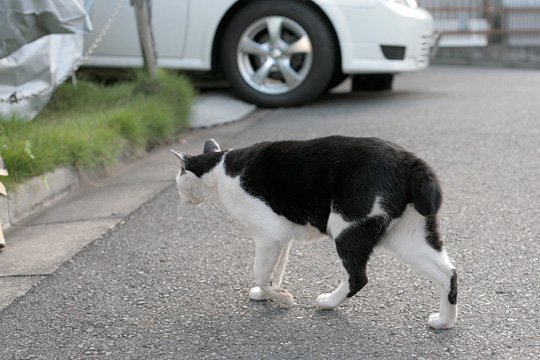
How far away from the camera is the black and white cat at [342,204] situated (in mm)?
2873

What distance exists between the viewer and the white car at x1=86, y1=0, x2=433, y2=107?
24.6 feet

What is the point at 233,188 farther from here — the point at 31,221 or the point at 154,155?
the point at 154,155


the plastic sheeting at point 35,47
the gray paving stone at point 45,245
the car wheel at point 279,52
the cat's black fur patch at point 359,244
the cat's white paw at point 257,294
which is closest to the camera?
the cat's black fur patch at point 359,244

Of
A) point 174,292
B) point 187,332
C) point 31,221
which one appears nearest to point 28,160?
point 31,221

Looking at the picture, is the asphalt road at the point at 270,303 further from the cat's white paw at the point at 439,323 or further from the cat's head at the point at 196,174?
the cat's head at the point at 196,174

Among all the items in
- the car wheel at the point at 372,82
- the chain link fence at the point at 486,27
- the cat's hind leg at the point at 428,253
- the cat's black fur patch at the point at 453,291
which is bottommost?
the chain link fence at the point at 486,27

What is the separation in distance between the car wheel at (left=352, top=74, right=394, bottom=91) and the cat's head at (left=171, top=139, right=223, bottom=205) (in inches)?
221

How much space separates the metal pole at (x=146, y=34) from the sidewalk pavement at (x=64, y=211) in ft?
3.49

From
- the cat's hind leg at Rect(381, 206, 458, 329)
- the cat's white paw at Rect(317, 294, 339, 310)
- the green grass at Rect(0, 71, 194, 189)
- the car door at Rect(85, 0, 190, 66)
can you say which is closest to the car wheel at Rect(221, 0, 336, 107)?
the car door at Rect(85, 0, 190, 66)

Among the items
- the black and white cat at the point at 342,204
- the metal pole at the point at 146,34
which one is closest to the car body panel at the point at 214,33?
the metal pole at the point at 146,34

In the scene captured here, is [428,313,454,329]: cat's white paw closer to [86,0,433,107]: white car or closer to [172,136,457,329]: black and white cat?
[172,136,457,329]: black and white cat

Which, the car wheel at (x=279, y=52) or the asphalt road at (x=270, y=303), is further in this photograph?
the car wheel at (x=279, y=52)

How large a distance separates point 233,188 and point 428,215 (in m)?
0.85

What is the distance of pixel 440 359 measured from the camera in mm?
2750
